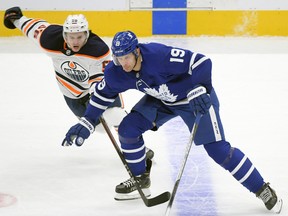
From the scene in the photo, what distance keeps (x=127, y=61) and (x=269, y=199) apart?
907mm

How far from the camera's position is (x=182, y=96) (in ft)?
10.6

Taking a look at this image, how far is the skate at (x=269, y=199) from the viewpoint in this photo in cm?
315

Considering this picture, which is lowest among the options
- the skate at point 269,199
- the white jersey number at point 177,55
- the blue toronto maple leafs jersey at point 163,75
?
the skate at point 269,199

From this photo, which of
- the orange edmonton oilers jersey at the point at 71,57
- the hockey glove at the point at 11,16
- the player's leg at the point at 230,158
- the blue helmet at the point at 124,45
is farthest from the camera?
the hockey glove at the point at 11,16

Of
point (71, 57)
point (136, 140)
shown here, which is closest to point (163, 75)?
point (136, 140)

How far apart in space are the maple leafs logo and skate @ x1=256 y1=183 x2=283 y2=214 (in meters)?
0.59

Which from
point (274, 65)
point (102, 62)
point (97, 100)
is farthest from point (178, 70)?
point (274, 65)

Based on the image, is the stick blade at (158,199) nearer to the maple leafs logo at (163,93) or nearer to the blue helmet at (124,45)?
the maple leafs logo at (163,93)

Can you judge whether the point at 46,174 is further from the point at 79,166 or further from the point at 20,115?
the point at 20,115

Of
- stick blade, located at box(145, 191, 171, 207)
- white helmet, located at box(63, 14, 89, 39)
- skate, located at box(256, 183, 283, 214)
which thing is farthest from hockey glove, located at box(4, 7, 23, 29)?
skate, located at box(256, 183, 283, 214)

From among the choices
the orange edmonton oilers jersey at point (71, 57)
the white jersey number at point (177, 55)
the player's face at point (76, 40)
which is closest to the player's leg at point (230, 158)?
the white jersey number at point (177, 55)

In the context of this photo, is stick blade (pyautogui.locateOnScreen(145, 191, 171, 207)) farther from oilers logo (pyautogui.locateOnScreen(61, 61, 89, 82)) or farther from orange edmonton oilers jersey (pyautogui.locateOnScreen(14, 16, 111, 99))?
oilers logo (pyautogui.locateOnScreen(61, 61, 89, 82))

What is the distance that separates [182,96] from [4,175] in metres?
1.15

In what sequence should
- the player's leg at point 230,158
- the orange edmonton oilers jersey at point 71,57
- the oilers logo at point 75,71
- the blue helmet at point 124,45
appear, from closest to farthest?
1. the blue helmet at point 124,45
2. the player's leg at point 230,158
3. the orange edmonton oilers jersey at point 71,57
4. the oilers logo at point 75,71
